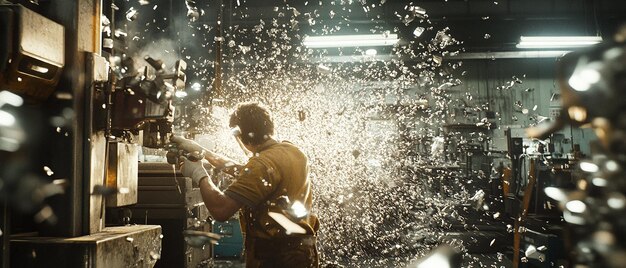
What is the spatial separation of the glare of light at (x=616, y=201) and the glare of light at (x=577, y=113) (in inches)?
14.7

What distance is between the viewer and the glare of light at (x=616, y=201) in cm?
183

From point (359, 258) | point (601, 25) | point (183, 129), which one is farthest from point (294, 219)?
point (601, 25)

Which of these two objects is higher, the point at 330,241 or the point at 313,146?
the point at 313,146

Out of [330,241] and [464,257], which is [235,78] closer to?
[330,241]

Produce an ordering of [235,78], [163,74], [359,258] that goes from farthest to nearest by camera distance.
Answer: [235,78]
[359,258]
[163,74]

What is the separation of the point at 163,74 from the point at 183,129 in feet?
23.6

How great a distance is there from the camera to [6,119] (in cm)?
194

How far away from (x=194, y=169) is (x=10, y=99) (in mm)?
1144

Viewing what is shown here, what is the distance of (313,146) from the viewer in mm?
8188

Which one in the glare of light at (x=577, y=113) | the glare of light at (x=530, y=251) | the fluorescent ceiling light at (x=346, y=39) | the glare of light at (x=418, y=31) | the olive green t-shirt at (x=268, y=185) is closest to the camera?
the glare of light at (x=577, y=113)

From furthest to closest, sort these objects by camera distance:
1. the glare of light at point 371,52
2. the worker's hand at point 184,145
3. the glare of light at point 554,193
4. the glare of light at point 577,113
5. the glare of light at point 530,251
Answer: the glare of light at point 371,52
the glare of light at point 554,193
the glare of light at point 530,251
the worker's hand at point 184,145
the glare of light at point 577,113

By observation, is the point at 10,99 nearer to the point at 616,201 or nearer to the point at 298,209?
the point at 298,209

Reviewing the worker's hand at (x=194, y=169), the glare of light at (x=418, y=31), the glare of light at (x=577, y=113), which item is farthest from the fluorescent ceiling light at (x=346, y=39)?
the glare of light at (x=577, y=113)

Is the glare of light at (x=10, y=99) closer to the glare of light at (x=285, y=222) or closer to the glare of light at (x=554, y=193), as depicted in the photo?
the glare of light at (x=285, y=222)
